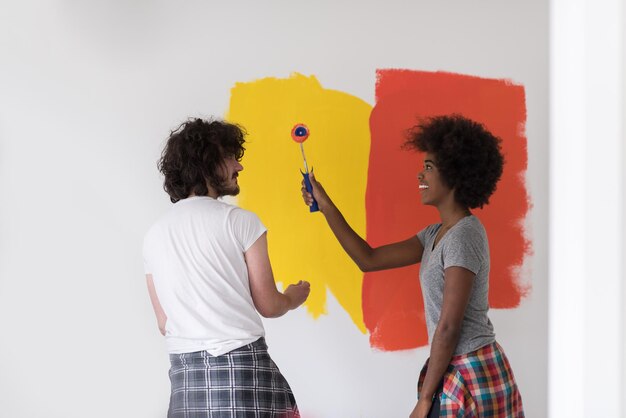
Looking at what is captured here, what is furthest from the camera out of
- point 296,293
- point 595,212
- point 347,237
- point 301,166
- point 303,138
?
point 301,166

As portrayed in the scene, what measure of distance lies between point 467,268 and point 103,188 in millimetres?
1293

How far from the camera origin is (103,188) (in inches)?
85.8

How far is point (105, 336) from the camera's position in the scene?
218cm

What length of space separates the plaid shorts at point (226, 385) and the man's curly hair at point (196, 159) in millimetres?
389

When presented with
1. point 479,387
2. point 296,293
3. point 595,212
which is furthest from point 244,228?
point 595,212

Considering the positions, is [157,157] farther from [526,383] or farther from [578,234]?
[578,234]

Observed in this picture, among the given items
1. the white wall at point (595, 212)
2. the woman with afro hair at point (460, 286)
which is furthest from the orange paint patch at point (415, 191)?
the white wall at point (595, 212)

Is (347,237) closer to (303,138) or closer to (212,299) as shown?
(303,138)

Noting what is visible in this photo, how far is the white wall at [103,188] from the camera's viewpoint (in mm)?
2160

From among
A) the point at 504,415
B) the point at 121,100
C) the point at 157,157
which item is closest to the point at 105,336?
the point at 157,157

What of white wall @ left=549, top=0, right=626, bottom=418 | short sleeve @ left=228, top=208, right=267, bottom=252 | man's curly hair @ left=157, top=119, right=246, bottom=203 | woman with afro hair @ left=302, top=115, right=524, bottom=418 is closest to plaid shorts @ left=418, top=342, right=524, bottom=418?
woman with afro hair @ left=302, top=115, right=524, bottom=418

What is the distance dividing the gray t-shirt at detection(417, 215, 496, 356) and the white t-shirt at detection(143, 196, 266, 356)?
0.45 metres

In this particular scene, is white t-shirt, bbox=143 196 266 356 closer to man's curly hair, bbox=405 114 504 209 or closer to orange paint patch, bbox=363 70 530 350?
man's curly hair, bbox=405 114 504 209

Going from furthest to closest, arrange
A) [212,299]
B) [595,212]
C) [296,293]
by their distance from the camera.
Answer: [296,293]
[212,299]
[595,212]
